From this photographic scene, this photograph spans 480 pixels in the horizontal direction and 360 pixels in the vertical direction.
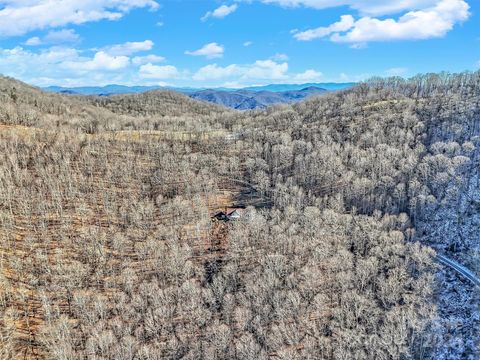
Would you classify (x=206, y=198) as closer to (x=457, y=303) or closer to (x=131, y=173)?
(x=131, y=173)

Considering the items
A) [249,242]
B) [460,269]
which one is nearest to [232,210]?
[249,242]

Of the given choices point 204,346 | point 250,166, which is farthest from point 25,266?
point 250,166

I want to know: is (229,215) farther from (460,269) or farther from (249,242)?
(460,269)

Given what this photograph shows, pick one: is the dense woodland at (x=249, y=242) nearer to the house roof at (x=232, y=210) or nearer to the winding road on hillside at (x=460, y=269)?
the winding road on hillside at (x=460, y=269)

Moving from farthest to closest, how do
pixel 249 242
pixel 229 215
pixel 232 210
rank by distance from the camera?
pixel 232 210
pixel 229 215
pixel 249 242

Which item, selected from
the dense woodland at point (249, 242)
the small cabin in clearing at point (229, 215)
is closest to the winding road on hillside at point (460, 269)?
the dense woodland at point (249, 242)

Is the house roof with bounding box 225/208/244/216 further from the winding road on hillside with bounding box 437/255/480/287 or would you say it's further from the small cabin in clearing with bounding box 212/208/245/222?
the winding road on hillside with bounding box 437/255/480/287
